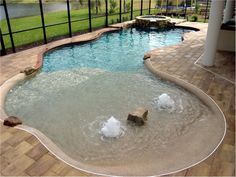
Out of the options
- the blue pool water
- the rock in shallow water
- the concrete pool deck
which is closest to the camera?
the concrete pool deck

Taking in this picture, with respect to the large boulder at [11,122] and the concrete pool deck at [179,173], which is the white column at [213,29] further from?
the large boulder at [11,122]

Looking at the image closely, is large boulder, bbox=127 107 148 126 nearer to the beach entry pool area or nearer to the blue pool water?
the beach entry pool area

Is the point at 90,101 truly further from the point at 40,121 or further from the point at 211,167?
the point at 211,167

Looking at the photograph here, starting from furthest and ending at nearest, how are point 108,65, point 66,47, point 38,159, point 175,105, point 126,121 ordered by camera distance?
point 66,47 < point 108,65 < point 175,105 < point 126,121 < point 38,159

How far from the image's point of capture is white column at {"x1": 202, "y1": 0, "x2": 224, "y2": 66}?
679 cm

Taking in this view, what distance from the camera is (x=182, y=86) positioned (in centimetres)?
650

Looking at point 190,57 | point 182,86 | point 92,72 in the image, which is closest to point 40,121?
point 92,72

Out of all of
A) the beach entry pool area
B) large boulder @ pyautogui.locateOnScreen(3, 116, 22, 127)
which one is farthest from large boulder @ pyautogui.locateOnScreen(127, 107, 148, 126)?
large boulder @ pyautogui.locateOnScreen(3, 116, 22, 127)

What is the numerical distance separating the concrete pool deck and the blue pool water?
2.54 ft

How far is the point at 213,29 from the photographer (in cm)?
710

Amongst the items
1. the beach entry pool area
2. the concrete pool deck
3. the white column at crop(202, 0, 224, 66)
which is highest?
the white column at crop(202, 0, 224, 66)

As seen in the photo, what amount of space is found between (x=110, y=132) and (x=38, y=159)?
53.8 inches

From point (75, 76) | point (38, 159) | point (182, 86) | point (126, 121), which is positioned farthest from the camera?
point (75, 76)

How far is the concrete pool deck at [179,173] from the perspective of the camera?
3510 mm
